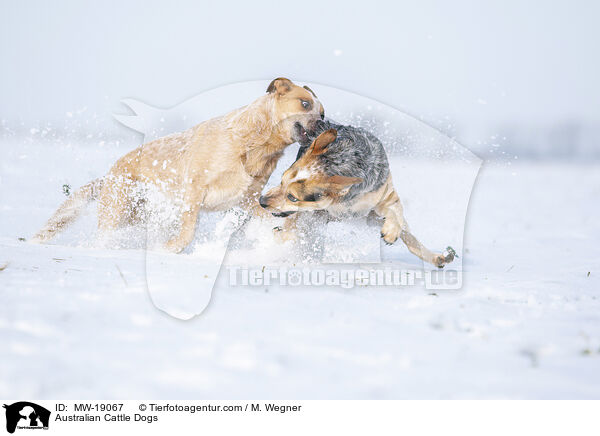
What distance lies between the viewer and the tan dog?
188 inches

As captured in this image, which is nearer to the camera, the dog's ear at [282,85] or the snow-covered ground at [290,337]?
the snow-covered ground at [290,337]

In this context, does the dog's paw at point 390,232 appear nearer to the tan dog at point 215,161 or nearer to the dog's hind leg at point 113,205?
the tan dog at point 215,161

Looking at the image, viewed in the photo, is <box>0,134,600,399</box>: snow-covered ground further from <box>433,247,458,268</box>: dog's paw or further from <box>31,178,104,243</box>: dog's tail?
<box>31,178,104,243</box>: dog's tail

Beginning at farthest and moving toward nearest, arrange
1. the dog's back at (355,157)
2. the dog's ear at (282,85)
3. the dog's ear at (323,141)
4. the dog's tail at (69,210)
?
the dog's tail at (69,210) < the dog's ear at (282,85) < the dog's back at (355,157) < the dog's ear at (323,141)

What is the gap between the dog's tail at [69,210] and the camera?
19.4 feet

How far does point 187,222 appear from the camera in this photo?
5121mm

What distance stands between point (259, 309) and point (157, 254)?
1739 mm

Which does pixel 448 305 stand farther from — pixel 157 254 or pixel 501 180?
pixel 501 180

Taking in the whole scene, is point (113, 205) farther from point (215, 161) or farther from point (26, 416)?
point (26, 416)

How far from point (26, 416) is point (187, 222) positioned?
2.94 m

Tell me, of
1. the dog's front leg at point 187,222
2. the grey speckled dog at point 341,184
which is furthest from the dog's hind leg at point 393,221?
the dog's front leg at point 187,222

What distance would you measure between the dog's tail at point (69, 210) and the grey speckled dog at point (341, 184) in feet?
7.69

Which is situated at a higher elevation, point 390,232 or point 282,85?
point 282,85
